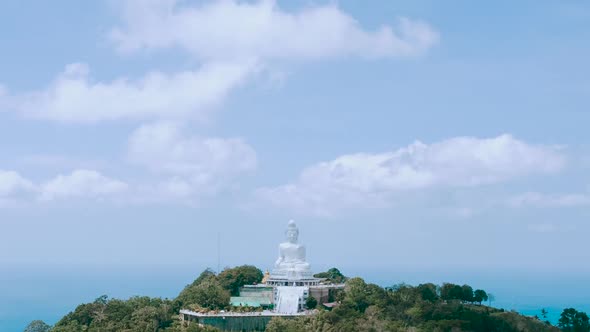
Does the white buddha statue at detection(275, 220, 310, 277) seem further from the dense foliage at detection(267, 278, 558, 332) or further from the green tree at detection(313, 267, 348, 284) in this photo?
the dense foliage at detection(267, 278, 558, 332)

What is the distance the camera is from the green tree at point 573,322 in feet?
193

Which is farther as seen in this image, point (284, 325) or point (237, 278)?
point (237, 278)

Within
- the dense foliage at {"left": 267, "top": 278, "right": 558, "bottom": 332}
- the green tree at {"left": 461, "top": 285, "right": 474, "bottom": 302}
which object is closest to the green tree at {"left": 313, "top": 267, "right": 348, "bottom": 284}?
the dense foliage at {"left": 267, "top": 278, "right": 558, "bottom": 332}

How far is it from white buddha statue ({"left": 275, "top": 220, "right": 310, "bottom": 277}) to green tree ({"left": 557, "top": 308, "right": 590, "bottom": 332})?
19.9 metres

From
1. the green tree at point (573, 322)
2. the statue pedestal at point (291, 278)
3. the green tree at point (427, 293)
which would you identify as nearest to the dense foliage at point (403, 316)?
the green tree at point (427, 293)

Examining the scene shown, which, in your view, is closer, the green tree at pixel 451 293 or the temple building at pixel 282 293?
the temple building at pixel 282 293

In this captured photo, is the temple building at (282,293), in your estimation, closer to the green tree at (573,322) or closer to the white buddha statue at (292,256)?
the white buddha statue at (292,256)

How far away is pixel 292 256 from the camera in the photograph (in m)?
63.4

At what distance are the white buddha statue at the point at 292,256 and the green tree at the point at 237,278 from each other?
1.90 metres

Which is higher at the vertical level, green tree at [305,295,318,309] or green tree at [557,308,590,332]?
green tree at [305,295,318,309]

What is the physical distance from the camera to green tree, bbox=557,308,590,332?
58853 mm

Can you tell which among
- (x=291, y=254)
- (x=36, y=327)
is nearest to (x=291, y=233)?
(x=291, y=254)

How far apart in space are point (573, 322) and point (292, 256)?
72.5 ft

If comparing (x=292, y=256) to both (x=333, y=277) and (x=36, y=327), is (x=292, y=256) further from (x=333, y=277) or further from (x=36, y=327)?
(x=36, y=327)
